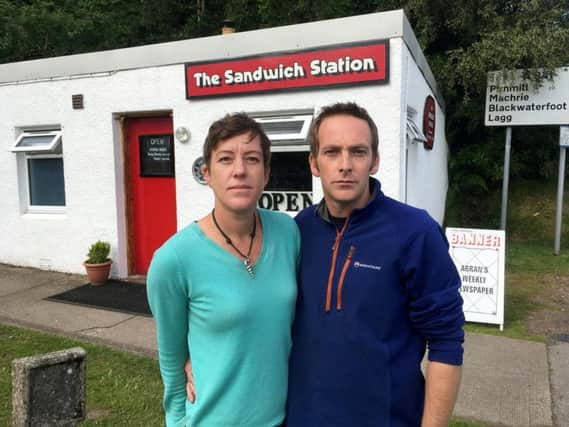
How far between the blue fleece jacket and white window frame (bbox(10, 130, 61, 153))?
699cm

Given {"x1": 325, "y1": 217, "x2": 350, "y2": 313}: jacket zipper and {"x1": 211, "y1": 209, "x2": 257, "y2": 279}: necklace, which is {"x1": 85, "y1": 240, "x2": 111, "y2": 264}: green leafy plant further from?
{"x1": 325, "y1": 217, "x2": 350, "y2": 313}: jacket zipper

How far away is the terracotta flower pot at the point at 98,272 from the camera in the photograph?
6.86 metres

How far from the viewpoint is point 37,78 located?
25.2 ft

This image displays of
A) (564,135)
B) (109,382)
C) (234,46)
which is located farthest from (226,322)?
(564,135)

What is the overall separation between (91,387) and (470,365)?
10.3 ft

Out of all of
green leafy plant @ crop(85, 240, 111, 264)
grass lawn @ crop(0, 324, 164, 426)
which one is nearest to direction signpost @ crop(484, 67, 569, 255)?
green leafy plant @ crop(85, 240, 111, 264)

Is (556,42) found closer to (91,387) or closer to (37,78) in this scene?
(37,78)

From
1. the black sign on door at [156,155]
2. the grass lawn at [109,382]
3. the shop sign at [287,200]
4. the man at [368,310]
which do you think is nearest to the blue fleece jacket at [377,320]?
the man at [368,310]

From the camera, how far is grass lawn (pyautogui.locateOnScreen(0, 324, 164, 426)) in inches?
133

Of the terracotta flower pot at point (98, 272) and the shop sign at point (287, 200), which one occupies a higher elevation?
the shop sign at point (287, 200)

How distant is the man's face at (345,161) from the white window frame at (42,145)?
6.89m

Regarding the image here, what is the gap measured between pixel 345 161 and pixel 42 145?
7.23 m

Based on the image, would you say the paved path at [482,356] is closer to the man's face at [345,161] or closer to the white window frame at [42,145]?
the white window frame at [42,145]

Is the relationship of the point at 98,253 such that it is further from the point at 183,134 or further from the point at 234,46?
the point at 234,46
